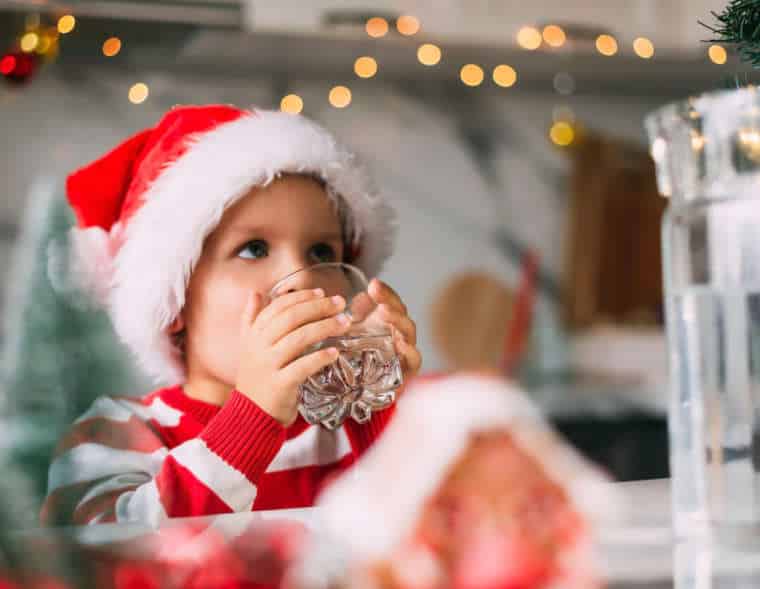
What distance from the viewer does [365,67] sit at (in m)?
1.74

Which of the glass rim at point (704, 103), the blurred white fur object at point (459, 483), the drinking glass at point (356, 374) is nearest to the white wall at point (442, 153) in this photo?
the drinking glass at point (356, 374)

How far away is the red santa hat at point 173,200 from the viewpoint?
61cm

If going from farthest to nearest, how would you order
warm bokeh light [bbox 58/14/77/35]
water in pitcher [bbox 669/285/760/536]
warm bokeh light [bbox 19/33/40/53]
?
warm bokeh light [bbox 58/14/77/35] → warm bokeh light [bbox 19/33/40/53] → water in pitcher [bbox 669/285/760/536]

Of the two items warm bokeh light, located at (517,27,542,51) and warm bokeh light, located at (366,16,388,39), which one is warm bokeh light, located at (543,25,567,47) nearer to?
warm bokeh light, located at (517,27,542,51)

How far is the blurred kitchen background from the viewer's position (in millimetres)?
1313

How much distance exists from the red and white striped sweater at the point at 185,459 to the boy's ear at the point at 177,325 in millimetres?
38

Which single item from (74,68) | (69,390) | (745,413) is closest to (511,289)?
(74,68)

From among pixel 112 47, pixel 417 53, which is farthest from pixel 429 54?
pixel 112 47

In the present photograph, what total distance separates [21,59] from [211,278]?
694 mm

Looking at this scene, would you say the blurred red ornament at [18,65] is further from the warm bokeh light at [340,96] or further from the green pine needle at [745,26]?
the green pine needle at [745,26]

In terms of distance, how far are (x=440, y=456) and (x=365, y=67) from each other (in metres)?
1.58

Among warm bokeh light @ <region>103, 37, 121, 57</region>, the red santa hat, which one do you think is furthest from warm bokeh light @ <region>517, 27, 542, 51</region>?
the red santa hat

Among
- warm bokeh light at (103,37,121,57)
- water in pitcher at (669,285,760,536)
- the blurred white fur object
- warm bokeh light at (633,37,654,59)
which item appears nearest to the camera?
the blurred white fur object

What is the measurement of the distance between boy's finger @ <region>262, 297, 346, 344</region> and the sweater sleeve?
49 mm
